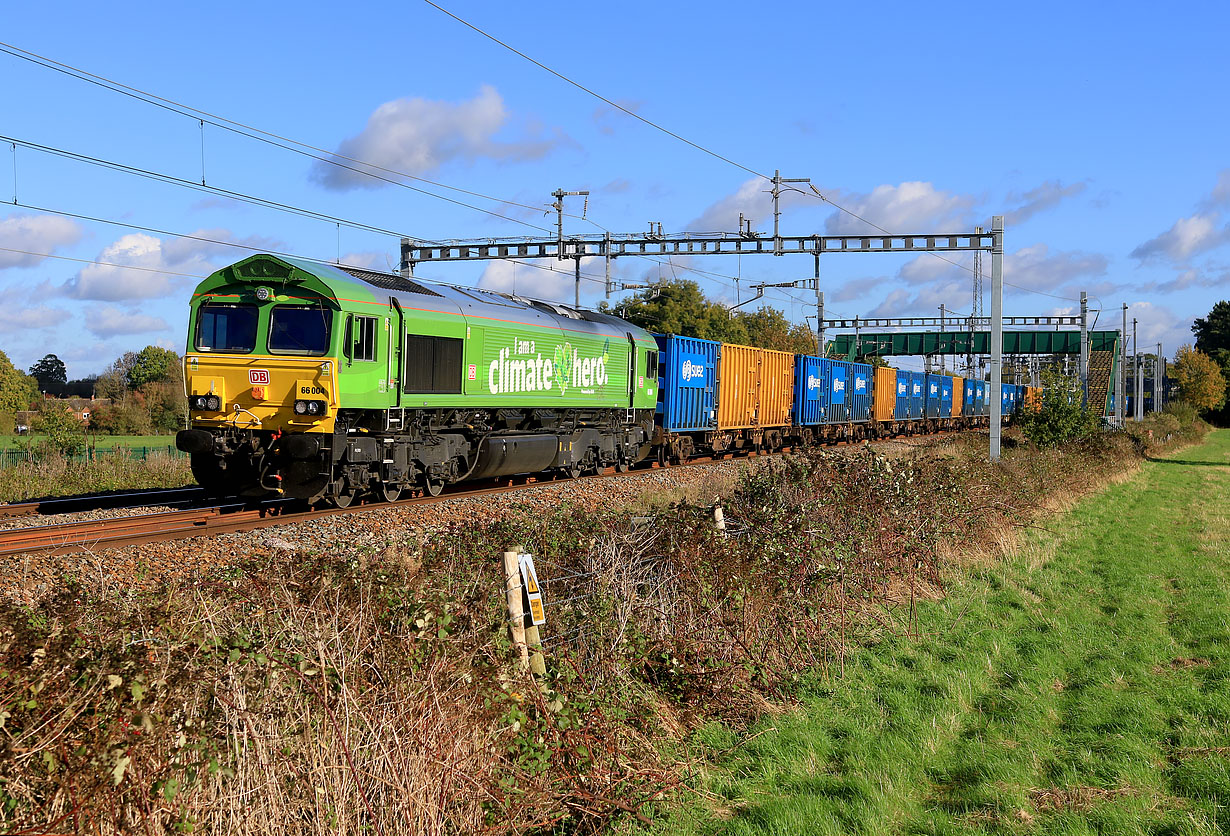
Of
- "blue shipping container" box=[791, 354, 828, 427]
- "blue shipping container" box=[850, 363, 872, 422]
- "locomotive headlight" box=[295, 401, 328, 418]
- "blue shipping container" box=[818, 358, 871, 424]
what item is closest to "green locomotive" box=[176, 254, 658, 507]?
"locomotive headlight" box=[295, 401, 328, 418]

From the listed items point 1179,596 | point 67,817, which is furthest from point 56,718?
point 1179,596

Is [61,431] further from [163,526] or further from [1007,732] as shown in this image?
[1007,732]

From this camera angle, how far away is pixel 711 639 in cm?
775

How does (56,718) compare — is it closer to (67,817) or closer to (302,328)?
(67,817)

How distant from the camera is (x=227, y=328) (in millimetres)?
16156

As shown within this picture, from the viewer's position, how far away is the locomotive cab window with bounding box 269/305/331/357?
15594mm

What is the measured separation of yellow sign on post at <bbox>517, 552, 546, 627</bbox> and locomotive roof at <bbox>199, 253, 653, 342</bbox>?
10.4 metres

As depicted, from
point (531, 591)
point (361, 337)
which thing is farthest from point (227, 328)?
point (531, 591)

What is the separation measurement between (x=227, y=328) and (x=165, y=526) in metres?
3.60

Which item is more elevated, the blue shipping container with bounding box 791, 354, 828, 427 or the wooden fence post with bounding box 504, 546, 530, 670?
the blue shipping container with bounding box 791, 354, 828, 427

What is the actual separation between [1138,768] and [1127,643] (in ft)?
13.0

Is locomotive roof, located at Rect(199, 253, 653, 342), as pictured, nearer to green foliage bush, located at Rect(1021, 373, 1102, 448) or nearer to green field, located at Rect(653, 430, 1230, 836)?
green field, located at Rect(653, 430, 1230, 836)

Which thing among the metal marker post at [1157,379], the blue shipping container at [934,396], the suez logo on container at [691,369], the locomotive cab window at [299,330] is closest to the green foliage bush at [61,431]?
the locomotive cab window at [299,330]

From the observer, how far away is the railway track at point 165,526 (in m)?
12.2
